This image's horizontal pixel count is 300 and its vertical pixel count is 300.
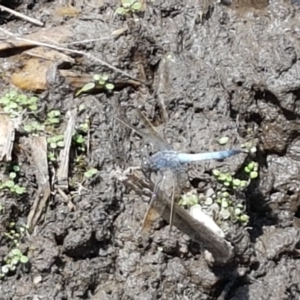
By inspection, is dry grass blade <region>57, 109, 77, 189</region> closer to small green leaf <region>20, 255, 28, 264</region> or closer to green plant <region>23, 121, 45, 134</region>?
green plant <region>23, 121, 45, 134</region>

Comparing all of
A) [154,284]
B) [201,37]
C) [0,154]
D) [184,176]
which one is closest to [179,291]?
[154,284]

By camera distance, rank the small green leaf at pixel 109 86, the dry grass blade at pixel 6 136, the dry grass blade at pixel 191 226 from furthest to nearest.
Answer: the small green leaf at pixel 109 86
the dry grass blade at pixel 6 136
the dry grass blade at pixel 191 226

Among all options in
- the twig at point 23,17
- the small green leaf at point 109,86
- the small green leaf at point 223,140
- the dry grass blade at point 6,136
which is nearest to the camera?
the dry grass blade at point 6,136

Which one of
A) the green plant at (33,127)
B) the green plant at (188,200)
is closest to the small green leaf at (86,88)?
the green plant at (33,127)

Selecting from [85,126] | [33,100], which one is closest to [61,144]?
[85,126]

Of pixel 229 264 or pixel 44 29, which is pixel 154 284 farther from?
pixel 44 29

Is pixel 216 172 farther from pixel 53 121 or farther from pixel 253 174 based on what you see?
pixel 53 121

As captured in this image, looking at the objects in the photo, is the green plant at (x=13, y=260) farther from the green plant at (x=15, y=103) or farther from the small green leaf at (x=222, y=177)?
the small green leaf at (x=222, y=177)
